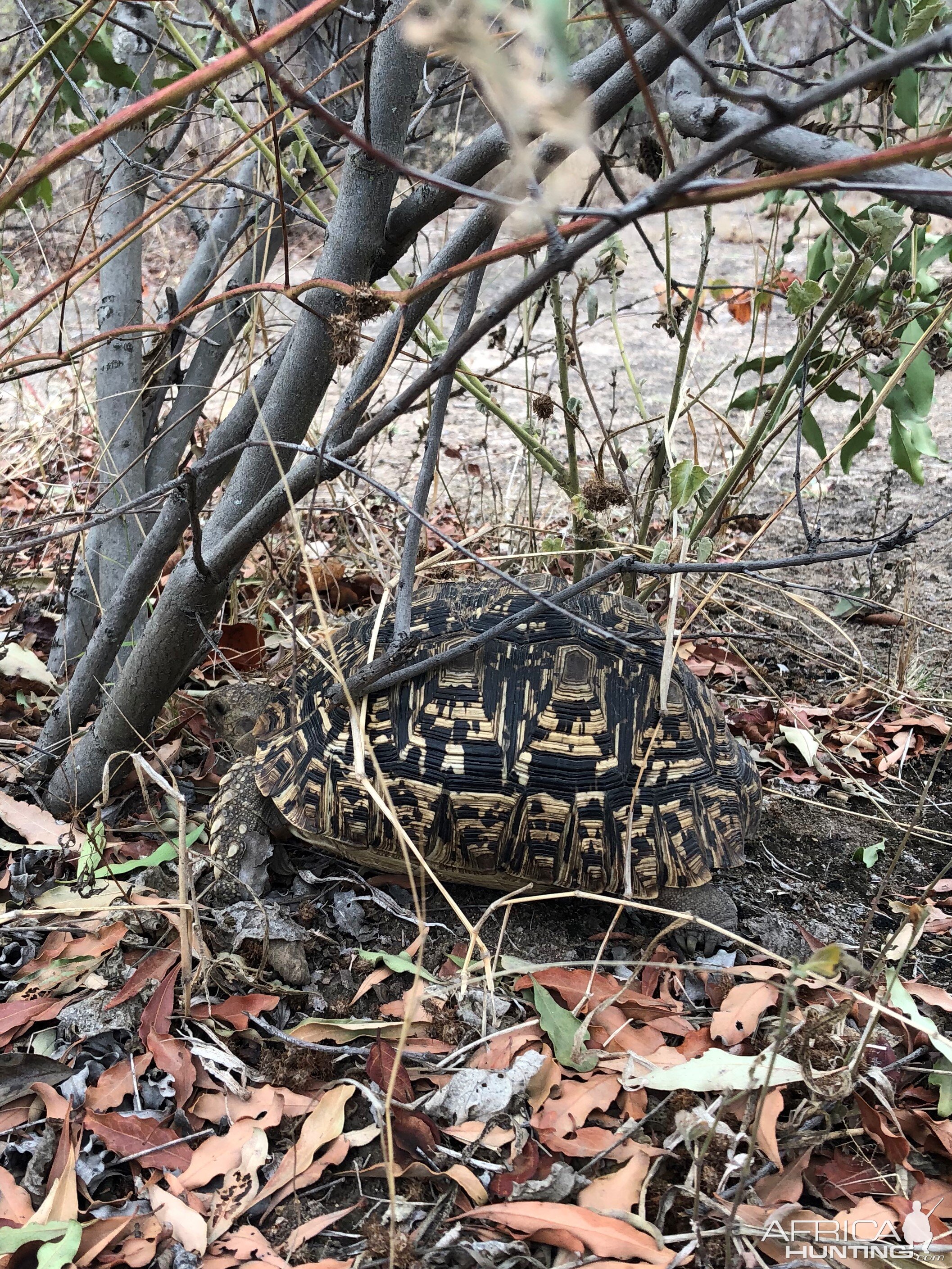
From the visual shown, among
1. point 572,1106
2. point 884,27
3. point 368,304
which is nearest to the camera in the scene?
point 368,304

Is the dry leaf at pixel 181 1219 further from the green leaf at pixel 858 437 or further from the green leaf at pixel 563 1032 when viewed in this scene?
the green leaf at pixel 858 437

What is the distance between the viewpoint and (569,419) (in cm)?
265

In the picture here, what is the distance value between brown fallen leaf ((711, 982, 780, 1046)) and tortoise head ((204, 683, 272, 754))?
4.81 ft

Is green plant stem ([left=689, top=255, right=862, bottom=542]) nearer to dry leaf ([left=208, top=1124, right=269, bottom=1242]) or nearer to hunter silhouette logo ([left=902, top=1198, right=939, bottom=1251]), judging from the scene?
hunter silhouette logo ([left=902, top=1198, right=939, bottom=1251])

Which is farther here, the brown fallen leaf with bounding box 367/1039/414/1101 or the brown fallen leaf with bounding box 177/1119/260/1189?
the brown fallen leaf with bounding box 367/1039/414/1101

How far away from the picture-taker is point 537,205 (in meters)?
0.61

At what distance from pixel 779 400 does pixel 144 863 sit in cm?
211

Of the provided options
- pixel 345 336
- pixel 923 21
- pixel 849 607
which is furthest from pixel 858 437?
pixel 345 336

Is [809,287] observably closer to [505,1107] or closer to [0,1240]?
[505,1107]

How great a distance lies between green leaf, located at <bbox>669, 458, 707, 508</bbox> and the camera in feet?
6.84

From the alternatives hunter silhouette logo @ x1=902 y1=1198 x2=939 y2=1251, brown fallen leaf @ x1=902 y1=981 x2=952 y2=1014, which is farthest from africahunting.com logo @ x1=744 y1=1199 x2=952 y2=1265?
brown fallen leaf @ x1=902 y1=981 x2=952 y2=1014

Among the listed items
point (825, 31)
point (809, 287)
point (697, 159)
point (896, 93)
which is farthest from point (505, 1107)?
point (825, 31)

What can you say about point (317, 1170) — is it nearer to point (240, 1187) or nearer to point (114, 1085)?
point (240, 1187)

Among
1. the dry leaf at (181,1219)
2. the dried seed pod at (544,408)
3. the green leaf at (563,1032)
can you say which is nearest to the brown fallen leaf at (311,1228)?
the dry leaf at (181,1219)
